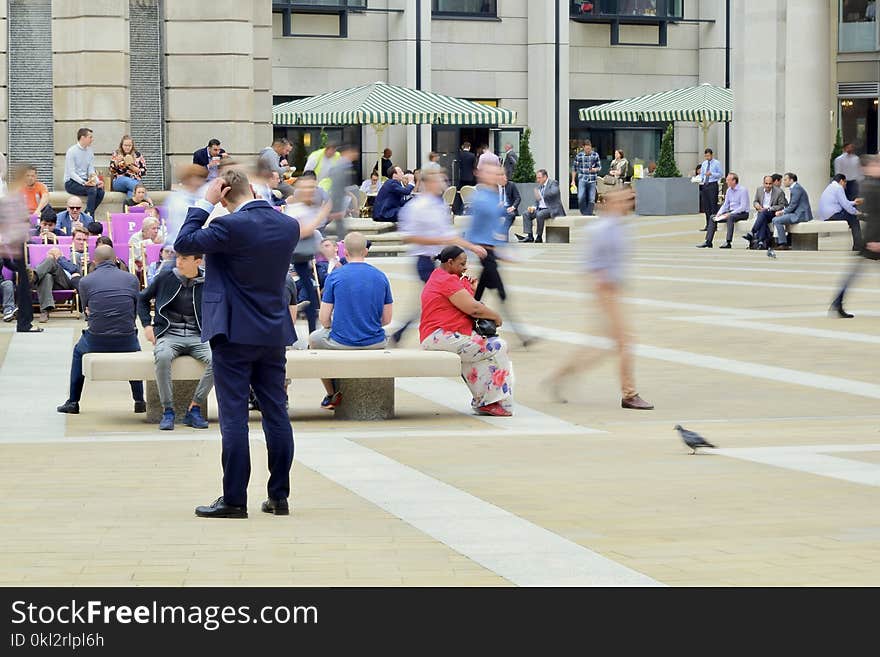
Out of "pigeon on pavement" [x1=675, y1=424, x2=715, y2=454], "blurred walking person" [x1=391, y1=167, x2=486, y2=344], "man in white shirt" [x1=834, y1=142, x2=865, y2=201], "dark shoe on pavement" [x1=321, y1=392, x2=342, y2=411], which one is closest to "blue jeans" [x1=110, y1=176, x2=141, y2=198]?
"blurred walking person" [x1=391, y1=167, x2=486, y2=344]

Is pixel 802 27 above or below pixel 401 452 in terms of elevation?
above

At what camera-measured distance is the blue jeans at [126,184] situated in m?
28.8

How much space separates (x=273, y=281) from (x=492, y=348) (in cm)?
484

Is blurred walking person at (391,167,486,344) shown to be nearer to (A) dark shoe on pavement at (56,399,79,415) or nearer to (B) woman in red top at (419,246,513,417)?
(B) woman in red top at (419,246,513,417)

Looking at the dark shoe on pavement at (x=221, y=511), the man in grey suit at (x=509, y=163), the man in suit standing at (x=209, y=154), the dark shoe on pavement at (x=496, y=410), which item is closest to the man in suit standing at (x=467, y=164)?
the man in grey suit at (x=509, y=163)

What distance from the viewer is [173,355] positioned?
13.2 meters

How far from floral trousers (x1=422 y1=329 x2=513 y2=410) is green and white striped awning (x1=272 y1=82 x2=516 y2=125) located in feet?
100

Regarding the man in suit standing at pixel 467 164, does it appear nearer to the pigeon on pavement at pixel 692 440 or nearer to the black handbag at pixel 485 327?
the black handbag at pixel 485 327

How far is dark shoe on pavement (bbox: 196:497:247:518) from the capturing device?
904cm

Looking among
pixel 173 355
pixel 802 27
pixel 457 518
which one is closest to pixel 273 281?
pixel 457 518

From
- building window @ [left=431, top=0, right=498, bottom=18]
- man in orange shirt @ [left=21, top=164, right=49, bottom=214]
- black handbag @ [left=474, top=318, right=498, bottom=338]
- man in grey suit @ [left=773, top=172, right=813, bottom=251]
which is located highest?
building window @ [left=431, top=0, right=498, bottom=18]

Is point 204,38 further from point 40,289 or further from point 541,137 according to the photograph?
point 541,137

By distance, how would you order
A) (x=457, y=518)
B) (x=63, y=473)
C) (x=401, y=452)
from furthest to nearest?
(x=401, y=452) < (x=63, y=473) < (x=457, y=518)

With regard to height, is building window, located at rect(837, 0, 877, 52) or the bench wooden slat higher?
building window, located at rect(837, 0, 877, 52)
